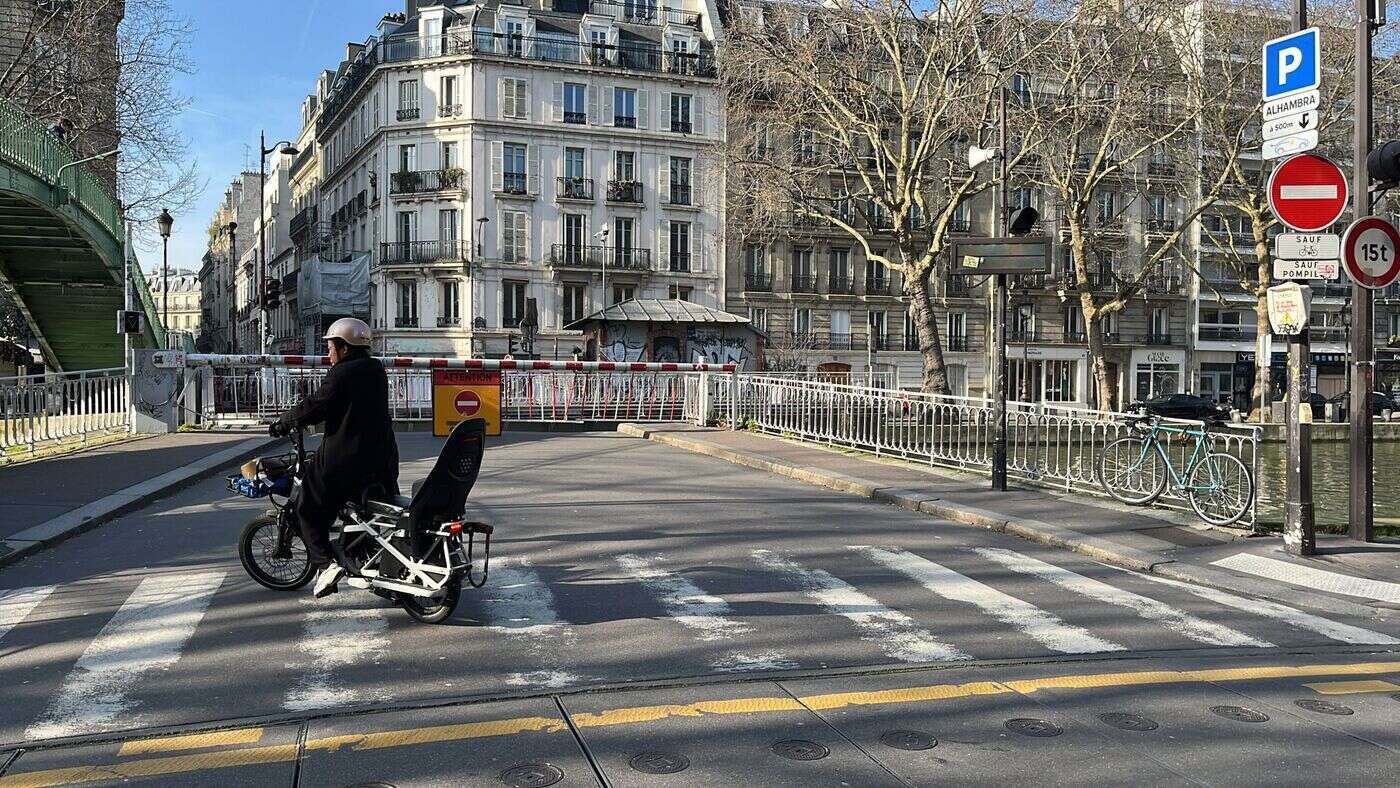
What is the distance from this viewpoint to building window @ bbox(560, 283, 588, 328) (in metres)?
54.2

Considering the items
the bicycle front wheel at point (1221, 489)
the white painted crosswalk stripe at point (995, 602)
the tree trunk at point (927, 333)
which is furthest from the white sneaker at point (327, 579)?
the tree trunk at point (927, 333)

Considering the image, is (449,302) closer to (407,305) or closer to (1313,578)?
(407,305)

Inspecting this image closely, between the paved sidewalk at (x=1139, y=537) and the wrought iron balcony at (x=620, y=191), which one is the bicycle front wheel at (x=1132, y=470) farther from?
the wrought iron balcony at (x=620, y=191)

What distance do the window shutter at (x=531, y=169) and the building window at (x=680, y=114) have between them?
7117 mm

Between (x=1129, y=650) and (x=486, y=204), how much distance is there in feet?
161

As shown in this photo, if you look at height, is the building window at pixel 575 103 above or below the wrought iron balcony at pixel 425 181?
above

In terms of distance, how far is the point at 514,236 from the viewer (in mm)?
53438

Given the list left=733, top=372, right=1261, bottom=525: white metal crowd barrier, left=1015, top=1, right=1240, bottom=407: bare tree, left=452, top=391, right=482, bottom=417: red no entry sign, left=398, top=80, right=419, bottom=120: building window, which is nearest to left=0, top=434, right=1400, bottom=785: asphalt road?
left=733, top=372, right=1261, bottom=525: white metal crowd barrier

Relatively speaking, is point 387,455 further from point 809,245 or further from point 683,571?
point 809,245

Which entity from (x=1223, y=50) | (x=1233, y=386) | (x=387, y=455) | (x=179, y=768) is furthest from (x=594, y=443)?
(x=1233, y=386)

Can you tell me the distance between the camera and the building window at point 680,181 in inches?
2219

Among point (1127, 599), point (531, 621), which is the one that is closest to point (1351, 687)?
point (1127, 599)

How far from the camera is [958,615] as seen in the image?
7.38 m

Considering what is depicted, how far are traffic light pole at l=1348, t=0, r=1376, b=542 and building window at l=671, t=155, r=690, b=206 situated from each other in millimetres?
47047
